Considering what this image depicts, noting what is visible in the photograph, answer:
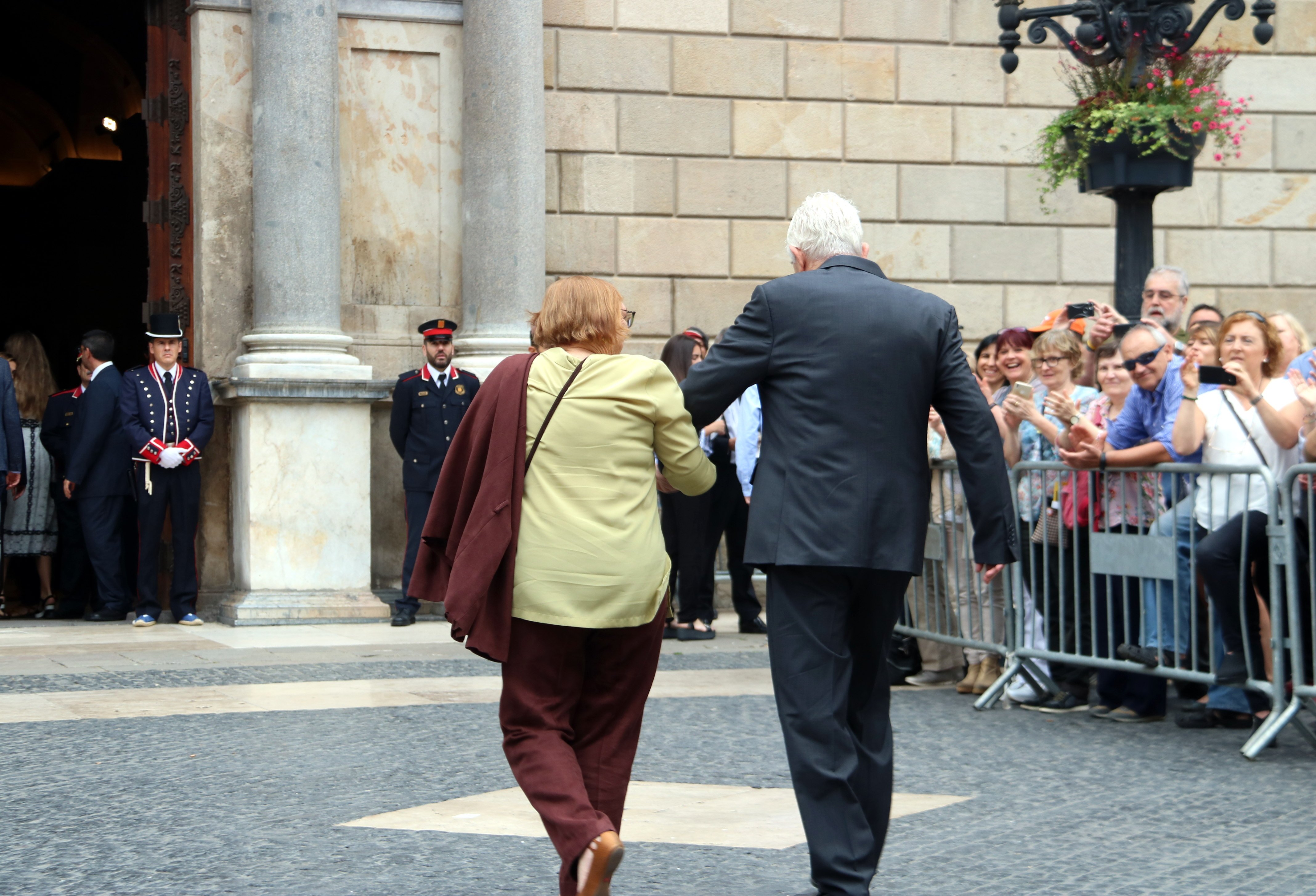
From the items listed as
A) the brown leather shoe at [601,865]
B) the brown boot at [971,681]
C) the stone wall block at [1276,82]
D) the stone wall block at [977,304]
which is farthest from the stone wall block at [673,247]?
the brown leather shoe at [601,865]

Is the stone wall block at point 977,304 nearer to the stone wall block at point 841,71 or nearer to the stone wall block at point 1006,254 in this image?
the stone wall block at point 1006,254

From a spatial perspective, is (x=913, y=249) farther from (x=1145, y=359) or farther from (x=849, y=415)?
(x=849, y=415)

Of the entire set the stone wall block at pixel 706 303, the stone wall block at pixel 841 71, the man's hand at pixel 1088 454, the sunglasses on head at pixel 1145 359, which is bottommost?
the man's hand at pixel 1088 454

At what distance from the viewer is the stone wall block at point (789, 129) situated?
12.4 meters

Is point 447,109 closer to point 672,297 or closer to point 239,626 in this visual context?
point 672,297

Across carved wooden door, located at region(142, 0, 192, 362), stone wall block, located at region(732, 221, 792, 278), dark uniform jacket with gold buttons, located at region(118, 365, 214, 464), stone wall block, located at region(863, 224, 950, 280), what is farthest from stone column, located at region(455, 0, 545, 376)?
stone wall block, located at region(863, 224, 950, 280)

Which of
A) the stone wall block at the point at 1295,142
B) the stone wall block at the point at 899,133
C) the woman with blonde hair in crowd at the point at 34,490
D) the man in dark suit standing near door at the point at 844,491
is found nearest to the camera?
the man in dark suit standing near door at the point at 844,491

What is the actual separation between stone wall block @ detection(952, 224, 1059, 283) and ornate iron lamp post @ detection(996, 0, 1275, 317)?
9.98 ft

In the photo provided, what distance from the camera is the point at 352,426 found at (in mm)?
10992

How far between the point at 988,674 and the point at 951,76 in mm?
6224

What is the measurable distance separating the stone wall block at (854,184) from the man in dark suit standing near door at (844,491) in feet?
27.3

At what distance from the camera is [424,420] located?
1091 cm

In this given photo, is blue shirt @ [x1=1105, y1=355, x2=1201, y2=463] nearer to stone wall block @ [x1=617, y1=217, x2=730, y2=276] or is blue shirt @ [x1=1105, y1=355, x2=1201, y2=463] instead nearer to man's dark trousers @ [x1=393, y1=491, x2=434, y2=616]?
man's dark trousers @ [x1=393, y1=491, x2=434, y2=616]

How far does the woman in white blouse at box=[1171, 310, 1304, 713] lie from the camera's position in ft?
21.6
